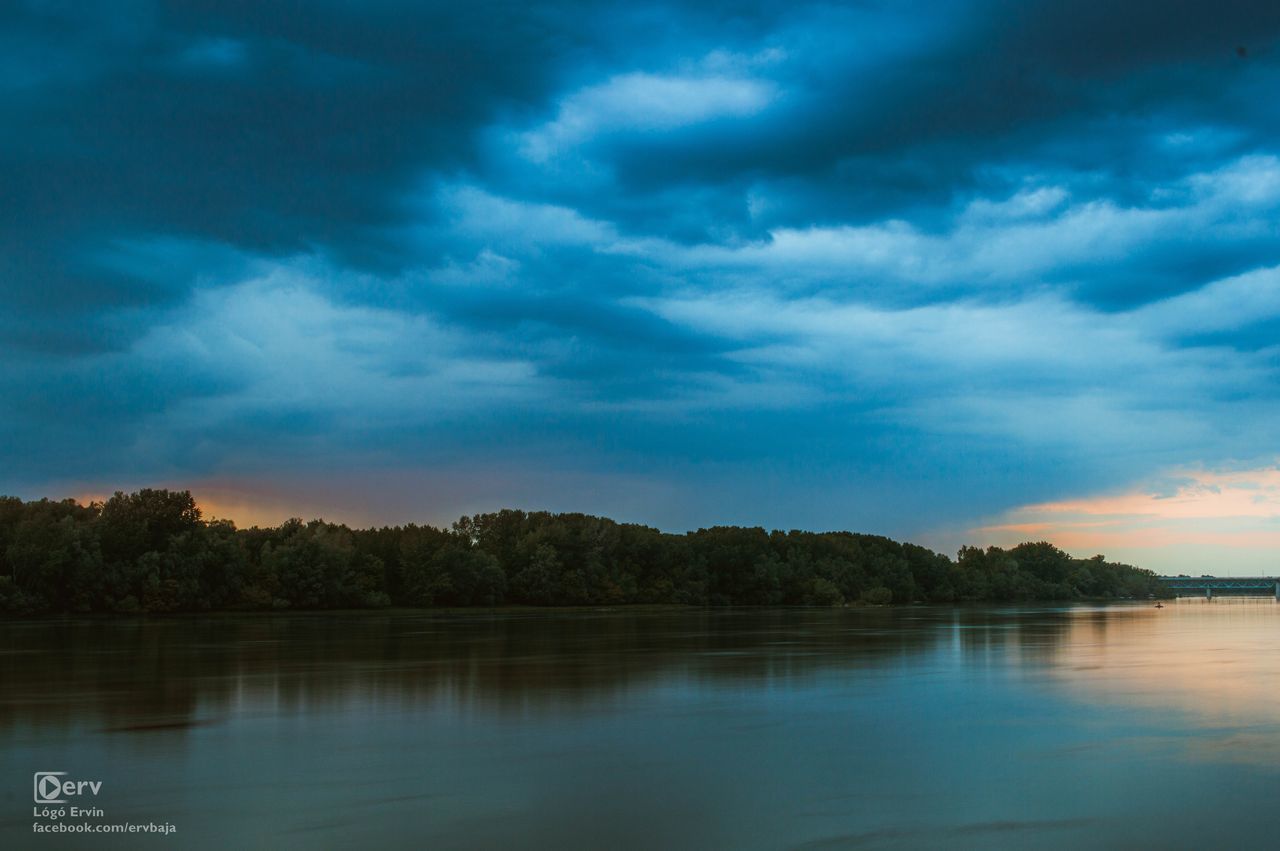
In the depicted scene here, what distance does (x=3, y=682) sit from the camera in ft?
109

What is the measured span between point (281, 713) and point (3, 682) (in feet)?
42.3

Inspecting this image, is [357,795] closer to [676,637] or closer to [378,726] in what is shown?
[378,726]

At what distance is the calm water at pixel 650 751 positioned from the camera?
588 inches

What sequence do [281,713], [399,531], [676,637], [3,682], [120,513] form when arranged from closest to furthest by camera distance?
1. [281,713]
2. [3,682]
3. [676,637]
4. [120,513]
5. [399,531]

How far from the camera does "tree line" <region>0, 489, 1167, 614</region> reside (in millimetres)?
88688

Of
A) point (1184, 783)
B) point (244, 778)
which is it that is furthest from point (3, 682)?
point (1184, 783)

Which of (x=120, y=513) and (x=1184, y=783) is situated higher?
(x=120, y=513)
